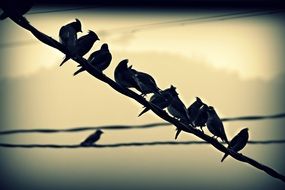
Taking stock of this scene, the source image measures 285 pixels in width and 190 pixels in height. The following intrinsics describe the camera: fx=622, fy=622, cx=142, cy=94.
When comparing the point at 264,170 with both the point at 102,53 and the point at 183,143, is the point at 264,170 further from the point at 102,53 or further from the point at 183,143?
the point at 183,143

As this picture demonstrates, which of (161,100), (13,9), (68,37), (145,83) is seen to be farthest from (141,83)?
(13,9)

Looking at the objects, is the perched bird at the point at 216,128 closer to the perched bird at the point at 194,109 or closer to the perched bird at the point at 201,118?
the perched bird at the point at 194,109

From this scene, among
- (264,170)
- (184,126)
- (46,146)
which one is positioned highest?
(46,146)

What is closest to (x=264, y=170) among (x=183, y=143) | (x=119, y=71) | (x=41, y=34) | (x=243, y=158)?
(x=243, y=158)

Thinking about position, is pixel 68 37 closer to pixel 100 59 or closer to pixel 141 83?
pixel 100 59

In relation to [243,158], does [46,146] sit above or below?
above

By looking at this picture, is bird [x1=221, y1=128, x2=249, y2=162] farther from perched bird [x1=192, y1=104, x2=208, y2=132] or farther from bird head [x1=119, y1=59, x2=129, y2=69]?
bird head [x1=119, y1=59, x2=129, y2=69]
